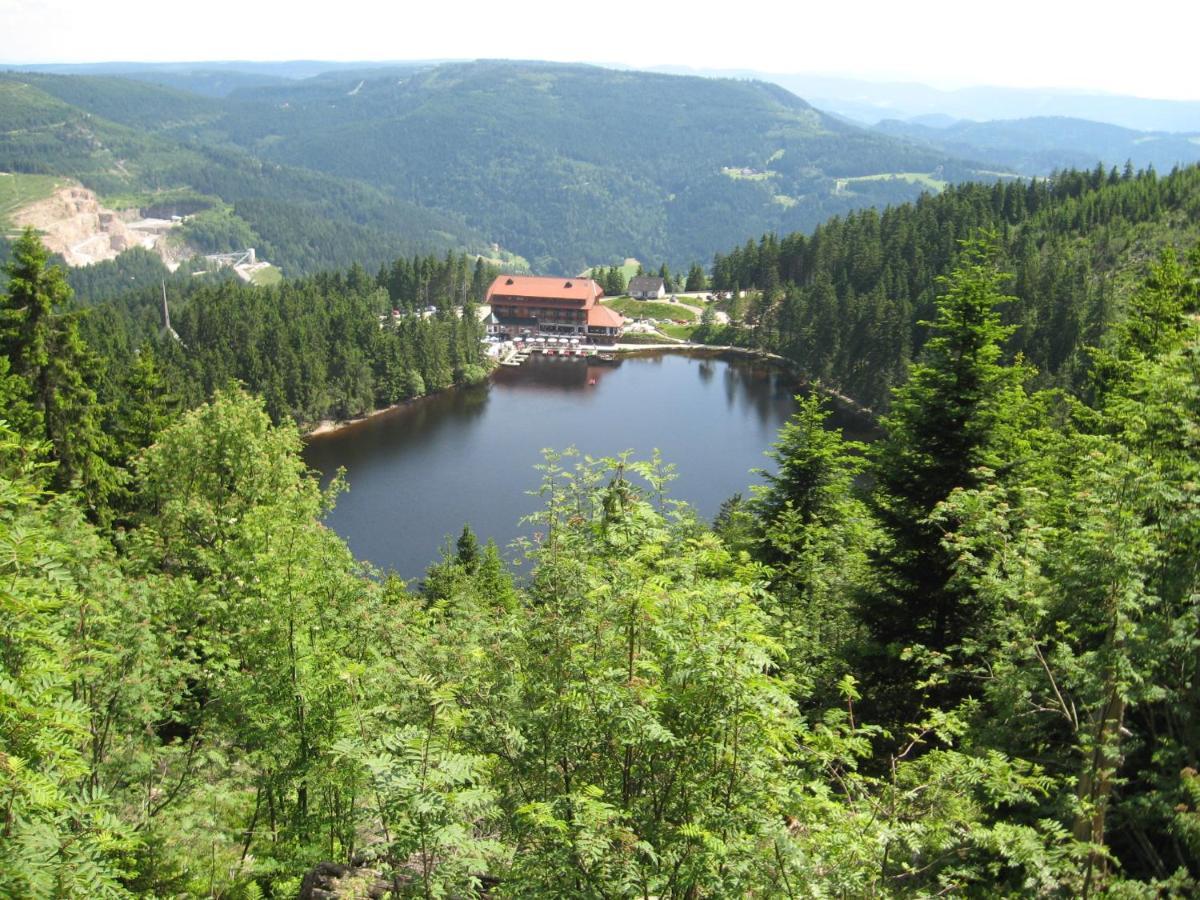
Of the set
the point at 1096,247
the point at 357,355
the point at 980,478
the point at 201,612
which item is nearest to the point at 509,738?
the point at 201,612

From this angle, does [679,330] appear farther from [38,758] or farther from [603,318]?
[38,758]

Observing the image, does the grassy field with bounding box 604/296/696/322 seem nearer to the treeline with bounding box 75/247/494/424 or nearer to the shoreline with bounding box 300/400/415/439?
the treeline with bounding box 75/247/494/424

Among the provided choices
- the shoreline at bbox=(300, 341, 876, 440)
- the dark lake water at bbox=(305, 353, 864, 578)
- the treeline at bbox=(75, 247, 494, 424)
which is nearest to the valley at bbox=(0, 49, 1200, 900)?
the dark lake water at bbox=(305, 353, 864, 578)

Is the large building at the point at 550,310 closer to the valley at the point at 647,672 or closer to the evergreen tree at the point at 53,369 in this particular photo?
the evergreen tree at the point at 53,369

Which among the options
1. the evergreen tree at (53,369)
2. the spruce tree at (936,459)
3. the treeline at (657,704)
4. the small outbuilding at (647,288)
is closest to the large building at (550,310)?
the small outbuilding at (647,288)

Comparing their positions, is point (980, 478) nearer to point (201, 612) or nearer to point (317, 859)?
point (317, 859)

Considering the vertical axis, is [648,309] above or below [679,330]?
above

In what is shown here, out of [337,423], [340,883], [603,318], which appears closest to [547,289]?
[603,318]
